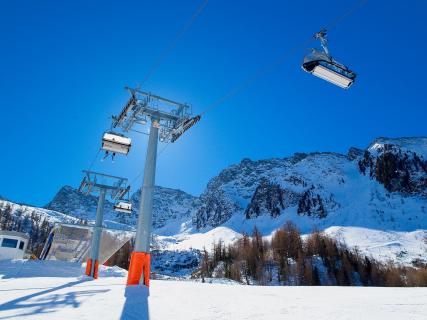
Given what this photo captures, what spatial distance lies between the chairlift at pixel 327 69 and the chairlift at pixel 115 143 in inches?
366

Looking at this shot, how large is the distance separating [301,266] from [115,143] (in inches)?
2567

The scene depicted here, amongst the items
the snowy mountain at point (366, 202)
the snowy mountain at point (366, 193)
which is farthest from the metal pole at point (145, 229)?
the snowy mountain at point (366, 193)

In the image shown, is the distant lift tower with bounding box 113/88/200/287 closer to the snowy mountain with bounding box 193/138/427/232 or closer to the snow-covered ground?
the snow-covered ground

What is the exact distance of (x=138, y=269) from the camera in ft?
40.8

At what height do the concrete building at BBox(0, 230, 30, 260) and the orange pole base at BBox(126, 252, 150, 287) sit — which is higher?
the concrete building at BBox(0, 230, 30, 260)

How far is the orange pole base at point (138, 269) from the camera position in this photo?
12289mm

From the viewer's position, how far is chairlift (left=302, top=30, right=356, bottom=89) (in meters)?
9.27

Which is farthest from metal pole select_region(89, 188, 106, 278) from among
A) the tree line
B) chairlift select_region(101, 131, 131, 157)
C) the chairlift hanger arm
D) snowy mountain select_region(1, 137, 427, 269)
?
snowy mountain select_region(1, 137, 427, 269)

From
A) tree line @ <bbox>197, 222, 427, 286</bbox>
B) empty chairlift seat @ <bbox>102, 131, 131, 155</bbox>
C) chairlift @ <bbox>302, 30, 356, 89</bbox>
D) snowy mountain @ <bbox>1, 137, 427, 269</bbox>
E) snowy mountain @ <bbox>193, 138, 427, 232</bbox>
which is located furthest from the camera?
snowy mountain @ <bbox>193, 138, 427, 232</bbox>

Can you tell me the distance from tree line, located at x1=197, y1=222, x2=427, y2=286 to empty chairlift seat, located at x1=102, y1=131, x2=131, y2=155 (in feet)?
203

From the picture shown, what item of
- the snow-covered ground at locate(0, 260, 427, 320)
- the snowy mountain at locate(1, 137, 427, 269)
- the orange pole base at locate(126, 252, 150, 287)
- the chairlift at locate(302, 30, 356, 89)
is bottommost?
the snow-covered ground at locate(0, 260, 427, 320)

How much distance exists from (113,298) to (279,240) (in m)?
81.2

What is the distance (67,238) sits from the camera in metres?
35.3

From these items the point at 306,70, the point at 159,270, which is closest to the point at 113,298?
the point at 306,70
